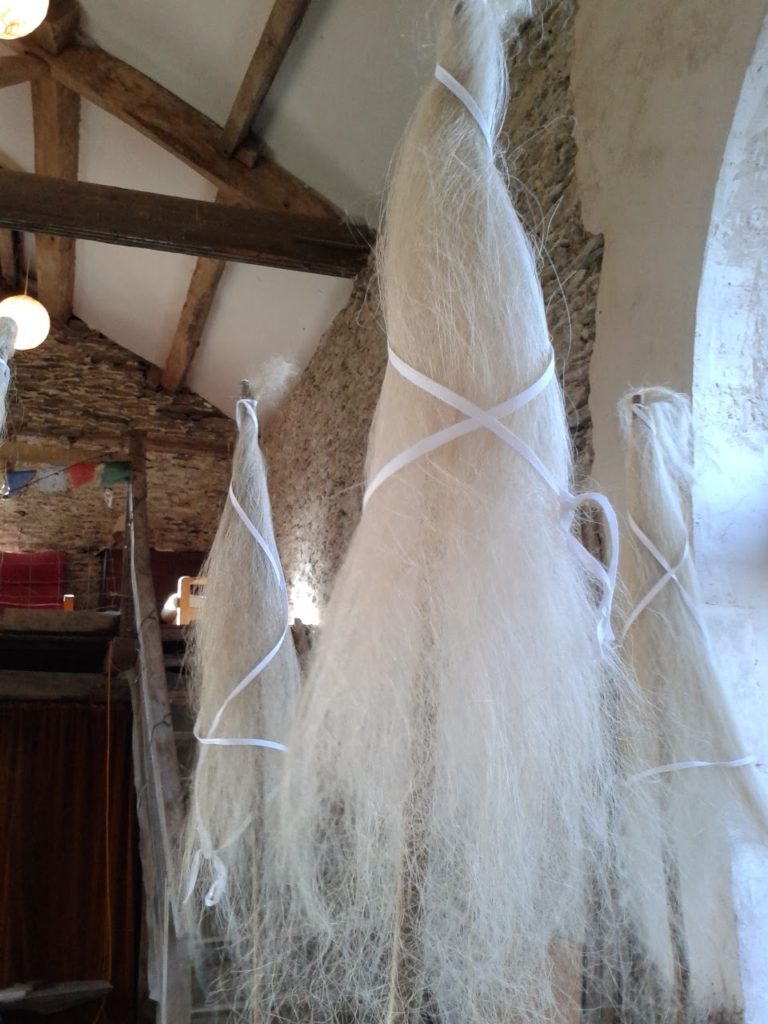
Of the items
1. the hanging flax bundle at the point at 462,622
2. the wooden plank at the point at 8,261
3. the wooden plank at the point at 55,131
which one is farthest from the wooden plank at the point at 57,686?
the wooden plank at the point at 8,261

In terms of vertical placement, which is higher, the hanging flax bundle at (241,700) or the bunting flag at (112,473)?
the bunting flag at (112,473)

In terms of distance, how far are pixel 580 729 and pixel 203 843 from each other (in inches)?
45.2

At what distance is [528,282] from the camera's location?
0.99 m

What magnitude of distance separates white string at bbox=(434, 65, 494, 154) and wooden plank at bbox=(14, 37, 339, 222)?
14.2ft

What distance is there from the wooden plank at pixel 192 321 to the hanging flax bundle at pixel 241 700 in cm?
444

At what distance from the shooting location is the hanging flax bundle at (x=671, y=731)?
1445mm

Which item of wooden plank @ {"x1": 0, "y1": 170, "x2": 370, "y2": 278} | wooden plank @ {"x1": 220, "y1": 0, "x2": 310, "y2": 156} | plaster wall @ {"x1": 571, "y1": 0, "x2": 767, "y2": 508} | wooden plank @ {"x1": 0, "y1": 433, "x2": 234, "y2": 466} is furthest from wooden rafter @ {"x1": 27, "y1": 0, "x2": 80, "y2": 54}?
plaster wall @ {"x1": 571, "y1": 0, "x2": 767, "y2": 508}

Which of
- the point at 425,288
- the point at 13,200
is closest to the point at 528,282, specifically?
the point at 425,288

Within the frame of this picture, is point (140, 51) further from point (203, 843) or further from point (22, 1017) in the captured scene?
point (22, 1017)

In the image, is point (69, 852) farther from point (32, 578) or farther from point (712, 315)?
point (712, 315)

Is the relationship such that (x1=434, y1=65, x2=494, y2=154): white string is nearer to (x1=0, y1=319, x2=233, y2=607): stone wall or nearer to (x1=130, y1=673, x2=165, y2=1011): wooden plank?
(x1=130, y1=673, x2=165, y2=1011): wooden plank

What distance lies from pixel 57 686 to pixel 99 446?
3742 millimetres

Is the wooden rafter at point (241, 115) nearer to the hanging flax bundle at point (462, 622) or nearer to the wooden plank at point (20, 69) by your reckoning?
the wooden plank at point (20, 69)

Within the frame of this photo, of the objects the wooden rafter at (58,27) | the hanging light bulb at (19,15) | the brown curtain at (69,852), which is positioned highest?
the wooden rafter at (58,27)
